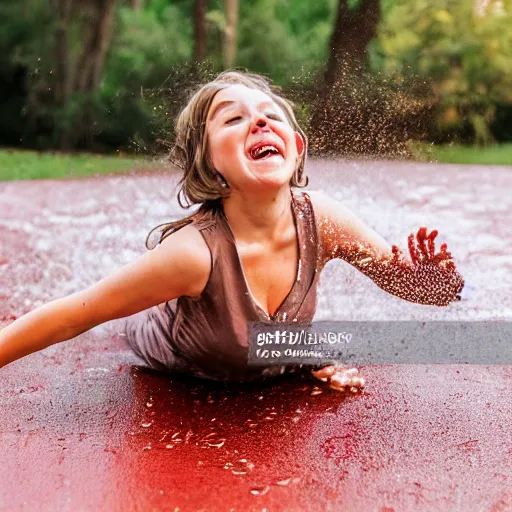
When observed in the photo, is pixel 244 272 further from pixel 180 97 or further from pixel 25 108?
pixel 25 108

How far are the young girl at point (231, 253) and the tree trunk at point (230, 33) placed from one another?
0.04 metres

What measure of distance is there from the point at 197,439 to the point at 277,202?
1.11 ft

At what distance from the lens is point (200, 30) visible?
3.37 ft

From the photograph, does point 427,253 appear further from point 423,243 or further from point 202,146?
point 202,146

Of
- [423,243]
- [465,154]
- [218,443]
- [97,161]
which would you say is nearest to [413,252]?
[423,243]

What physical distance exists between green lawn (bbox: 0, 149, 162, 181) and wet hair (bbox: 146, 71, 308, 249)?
3.7 inches

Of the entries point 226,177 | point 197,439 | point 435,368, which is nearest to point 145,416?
point 197,439

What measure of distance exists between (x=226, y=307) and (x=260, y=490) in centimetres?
25

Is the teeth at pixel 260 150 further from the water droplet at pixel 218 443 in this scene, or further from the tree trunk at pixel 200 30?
the water droplet at pixel 218 443

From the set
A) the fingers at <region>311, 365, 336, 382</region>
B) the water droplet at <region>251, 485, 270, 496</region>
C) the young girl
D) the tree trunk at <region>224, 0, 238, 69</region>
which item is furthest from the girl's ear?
the water droplet at <region>251, 485, 270, 496</region>

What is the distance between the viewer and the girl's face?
0.90m

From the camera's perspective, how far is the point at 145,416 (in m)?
0.93

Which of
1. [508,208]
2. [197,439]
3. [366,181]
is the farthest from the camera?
[508,208]

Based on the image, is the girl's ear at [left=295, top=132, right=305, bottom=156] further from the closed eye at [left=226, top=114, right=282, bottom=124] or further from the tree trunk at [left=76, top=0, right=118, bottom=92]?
the tree trunk at [left=76, top=0, right=118, bottom=92]
